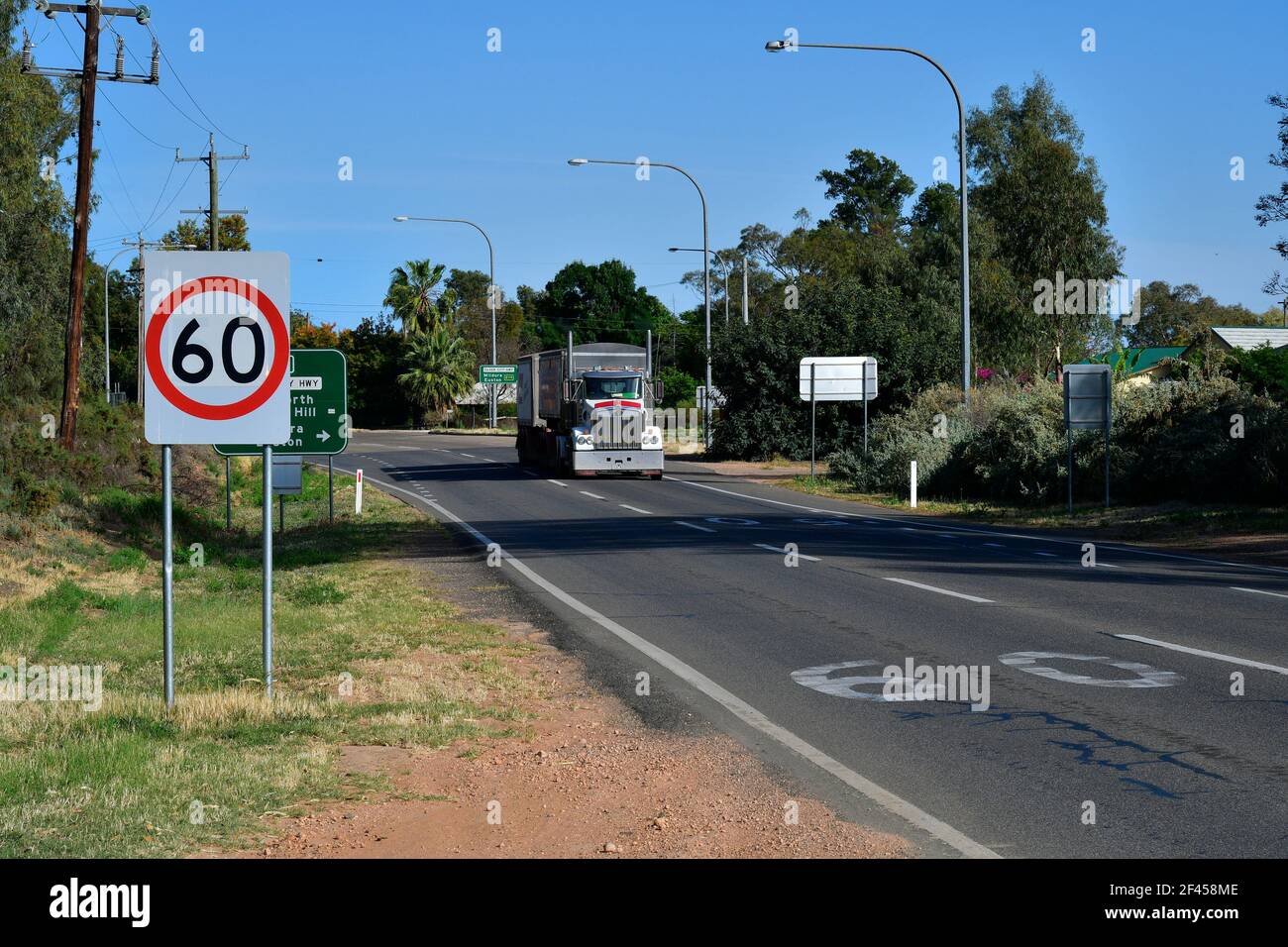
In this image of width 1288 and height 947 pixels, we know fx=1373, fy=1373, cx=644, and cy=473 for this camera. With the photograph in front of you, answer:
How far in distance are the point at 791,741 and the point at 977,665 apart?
282 cm

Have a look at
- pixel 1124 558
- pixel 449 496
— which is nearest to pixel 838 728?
pixel 1124 558

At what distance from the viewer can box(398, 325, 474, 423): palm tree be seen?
88625mm

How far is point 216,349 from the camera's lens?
815 cm

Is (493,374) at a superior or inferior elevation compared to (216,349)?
superior

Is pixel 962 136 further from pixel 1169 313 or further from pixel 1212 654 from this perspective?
pixel 1169 313

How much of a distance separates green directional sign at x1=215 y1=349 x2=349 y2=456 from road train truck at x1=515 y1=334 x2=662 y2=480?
17437 mm

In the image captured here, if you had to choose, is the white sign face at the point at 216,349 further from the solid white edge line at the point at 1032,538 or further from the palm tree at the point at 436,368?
the palm tree at the point at 436,368

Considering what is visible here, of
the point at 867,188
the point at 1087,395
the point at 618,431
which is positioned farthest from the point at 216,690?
the point at 867,188

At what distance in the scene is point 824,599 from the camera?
14.4 meters

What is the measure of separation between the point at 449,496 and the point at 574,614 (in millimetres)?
19766

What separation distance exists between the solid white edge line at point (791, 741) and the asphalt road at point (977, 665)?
0.06 feet

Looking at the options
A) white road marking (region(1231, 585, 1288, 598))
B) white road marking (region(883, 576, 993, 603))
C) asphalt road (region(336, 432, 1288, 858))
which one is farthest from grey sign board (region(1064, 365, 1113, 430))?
white road marking (region(883, 576, 993, 603))

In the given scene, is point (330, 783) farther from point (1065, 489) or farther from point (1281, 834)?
point (1065, 489)

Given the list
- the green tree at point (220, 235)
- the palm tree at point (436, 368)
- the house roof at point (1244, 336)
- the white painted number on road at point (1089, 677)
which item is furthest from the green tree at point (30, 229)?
the house roof at point (1244, 336)
